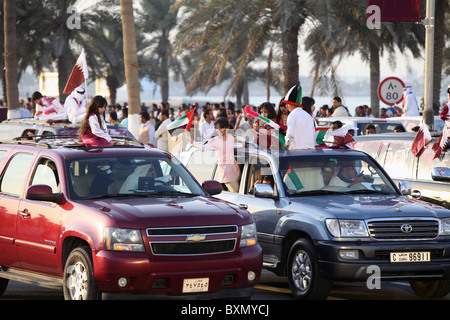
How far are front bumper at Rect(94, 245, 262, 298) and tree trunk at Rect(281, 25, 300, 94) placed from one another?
22.0m

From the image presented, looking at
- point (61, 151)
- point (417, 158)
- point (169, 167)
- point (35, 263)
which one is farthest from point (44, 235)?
point (417, 158)

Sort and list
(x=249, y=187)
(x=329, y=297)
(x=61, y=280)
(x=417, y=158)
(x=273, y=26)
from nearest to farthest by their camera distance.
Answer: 1. (x=61, y=280)
2. (x=329, y=297)
3. (x=249, y=187)
4. (x=417, y=158)
5. (x=273, y=26)

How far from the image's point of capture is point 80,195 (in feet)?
27.9

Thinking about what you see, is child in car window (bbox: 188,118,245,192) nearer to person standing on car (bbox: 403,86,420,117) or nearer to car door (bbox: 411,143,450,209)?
car door (bbox: 411,143,450,209)

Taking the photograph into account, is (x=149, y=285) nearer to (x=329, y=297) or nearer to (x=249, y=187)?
(x=329, y=297)

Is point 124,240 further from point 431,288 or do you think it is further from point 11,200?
point 431,288

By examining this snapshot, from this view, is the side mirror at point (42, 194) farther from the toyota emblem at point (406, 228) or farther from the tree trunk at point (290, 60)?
the tree trunk at point (290, 60)

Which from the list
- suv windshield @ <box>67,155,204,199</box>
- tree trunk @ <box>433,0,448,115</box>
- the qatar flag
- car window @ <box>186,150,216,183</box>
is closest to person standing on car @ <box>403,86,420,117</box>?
tree trunk @ <box>433,0,448,115</box>

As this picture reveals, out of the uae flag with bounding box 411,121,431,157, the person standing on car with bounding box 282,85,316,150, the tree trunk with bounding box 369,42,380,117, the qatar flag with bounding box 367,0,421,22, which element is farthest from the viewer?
the tree trunk with bounding box 369,42,380,117

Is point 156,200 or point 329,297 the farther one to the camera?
point 329,297

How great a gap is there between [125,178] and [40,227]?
954mm

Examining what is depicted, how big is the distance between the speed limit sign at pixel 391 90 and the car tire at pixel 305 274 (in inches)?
534

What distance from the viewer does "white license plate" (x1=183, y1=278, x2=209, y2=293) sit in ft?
25.2

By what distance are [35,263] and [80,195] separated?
843 mm
